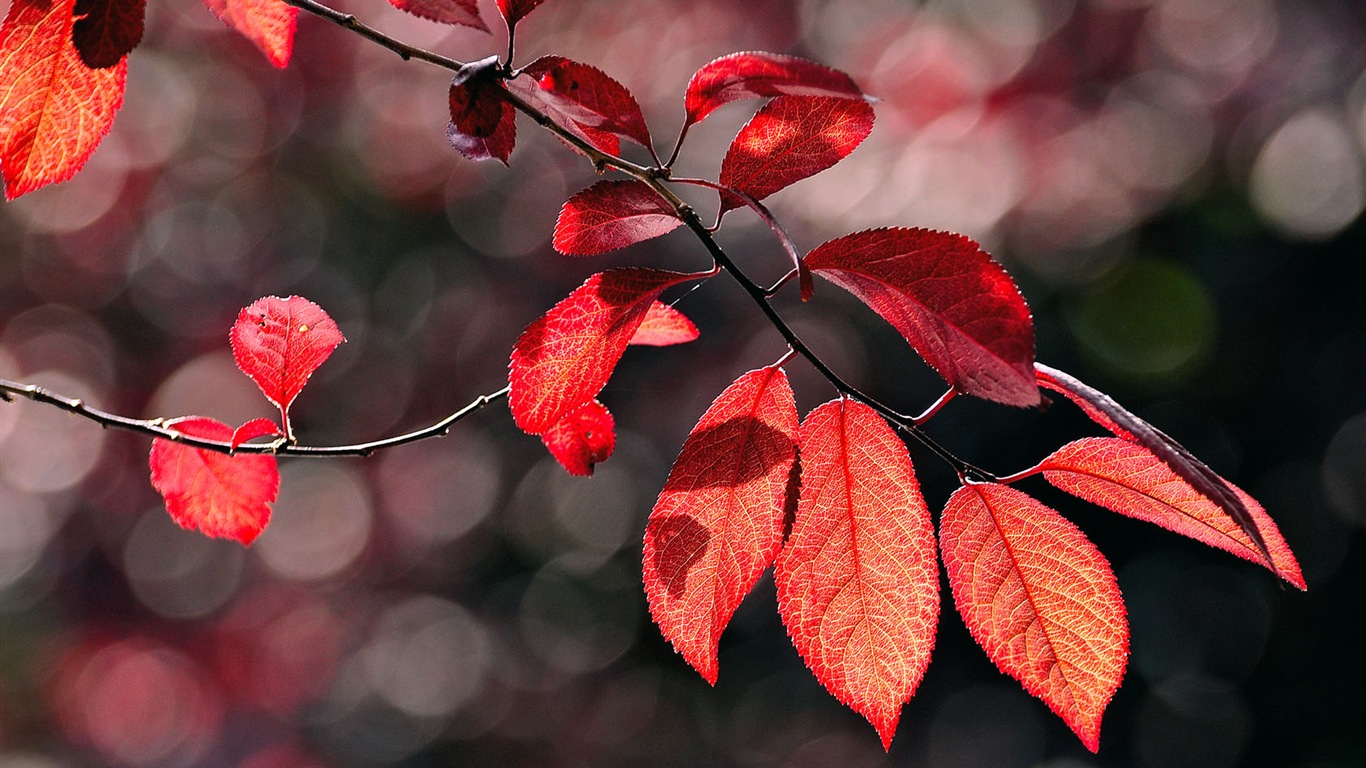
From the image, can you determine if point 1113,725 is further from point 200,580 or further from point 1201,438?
point 200,580

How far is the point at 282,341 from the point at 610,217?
0.29 meters

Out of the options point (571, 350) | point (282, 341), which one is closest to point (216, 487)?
point (282, 341)

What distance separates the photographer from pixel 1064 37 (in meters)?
3.51

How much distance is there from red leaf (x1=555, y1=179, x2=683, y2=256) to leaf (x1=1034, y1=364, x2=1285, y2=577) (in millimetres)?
209

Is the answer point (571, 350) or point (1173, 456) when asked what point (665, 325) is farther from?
point (1173, 456)

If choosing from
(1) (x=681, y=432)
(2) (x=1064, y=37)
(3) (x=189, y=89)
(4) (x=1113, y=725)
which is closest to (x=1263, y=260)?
(2) (x=1064, y=37)

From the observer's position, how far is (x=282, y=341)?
66 cm

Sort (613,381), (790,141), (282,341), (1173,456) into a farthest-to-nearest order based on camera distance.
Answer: (613,381) → (282,341) → (790,141) → (1173,456)

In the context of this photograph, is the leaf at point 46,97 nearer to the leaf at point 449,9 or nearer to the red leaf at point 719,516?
the leaf at point 449,9

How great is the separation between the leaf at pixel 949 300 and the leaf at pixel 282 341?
0.35 meters

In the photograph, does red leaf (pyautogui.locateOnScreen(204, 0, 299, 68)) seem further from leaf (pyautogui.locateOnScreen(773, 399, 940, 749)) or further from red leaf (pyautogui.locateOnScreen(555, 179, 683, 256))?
leaf (pyautogui.locateOnScreen(773, 399, 940, 749))

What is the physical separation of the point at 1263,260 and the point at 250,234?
11.5 ft

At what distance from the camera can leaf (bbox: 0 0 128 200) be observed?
0.53 meters

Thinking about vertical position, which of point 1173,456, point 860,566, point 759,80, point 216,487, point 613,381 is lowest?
point 613,381
